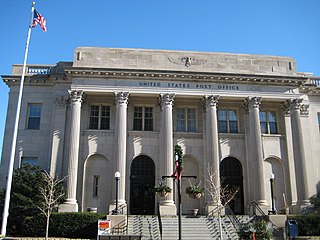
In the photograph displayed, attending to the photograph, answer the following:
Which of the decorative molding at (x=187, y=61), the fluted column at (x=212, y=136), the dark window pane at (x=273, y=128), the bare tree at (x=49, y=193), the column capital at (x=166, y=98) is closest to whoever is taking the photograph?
the bare tree at (x=49, y=193)

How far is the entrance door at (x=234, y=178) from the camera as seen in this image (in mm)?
31344

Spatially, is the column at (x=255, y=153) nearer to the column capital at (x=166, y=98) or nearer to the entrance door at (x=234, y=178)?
the entrance door at (x=234, y=178)

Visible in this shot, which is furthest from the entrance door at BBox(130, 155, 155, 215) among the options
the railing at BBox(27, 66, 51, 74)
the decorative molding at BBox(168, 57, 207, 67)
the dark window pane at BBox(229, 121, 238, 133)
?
the railing at BBox(27, 66, 51, 74)

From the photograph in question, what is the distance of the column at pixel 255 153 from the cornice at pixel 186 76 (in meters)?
1.90

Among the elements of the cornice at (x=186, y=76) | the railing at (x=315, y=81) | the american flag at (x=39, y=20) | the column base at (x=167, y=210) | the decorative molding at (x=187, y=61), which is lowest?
the column base at (x=167, y=210)

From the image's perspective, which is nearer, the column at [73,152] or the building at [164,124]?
the column at [73,152]

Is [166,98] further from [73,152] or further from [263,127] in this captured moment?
[263,127]

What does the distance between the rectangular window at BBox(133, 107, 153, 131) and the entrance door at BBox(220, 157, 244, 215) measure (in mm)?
7482

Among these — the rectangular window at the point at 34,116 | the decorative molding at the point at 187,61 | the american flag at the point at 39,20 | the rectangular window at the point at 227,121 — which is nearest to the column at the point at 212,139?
the rectangular window at the point at 227,121

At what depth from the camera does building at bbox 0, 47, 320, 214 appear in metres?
30.1

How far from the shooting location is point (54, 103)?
31641 millimetres

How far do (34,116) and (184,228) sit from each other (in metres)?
17.0

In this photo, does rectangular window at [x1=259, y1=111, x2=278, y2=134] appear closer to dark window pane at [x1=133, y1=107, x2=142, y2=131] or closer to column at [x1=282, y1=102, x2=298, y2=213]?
column at [x1=282, y1=102, x2=298, y2=213]

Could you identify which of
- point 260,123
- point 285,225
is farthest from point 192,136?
point 285,225
